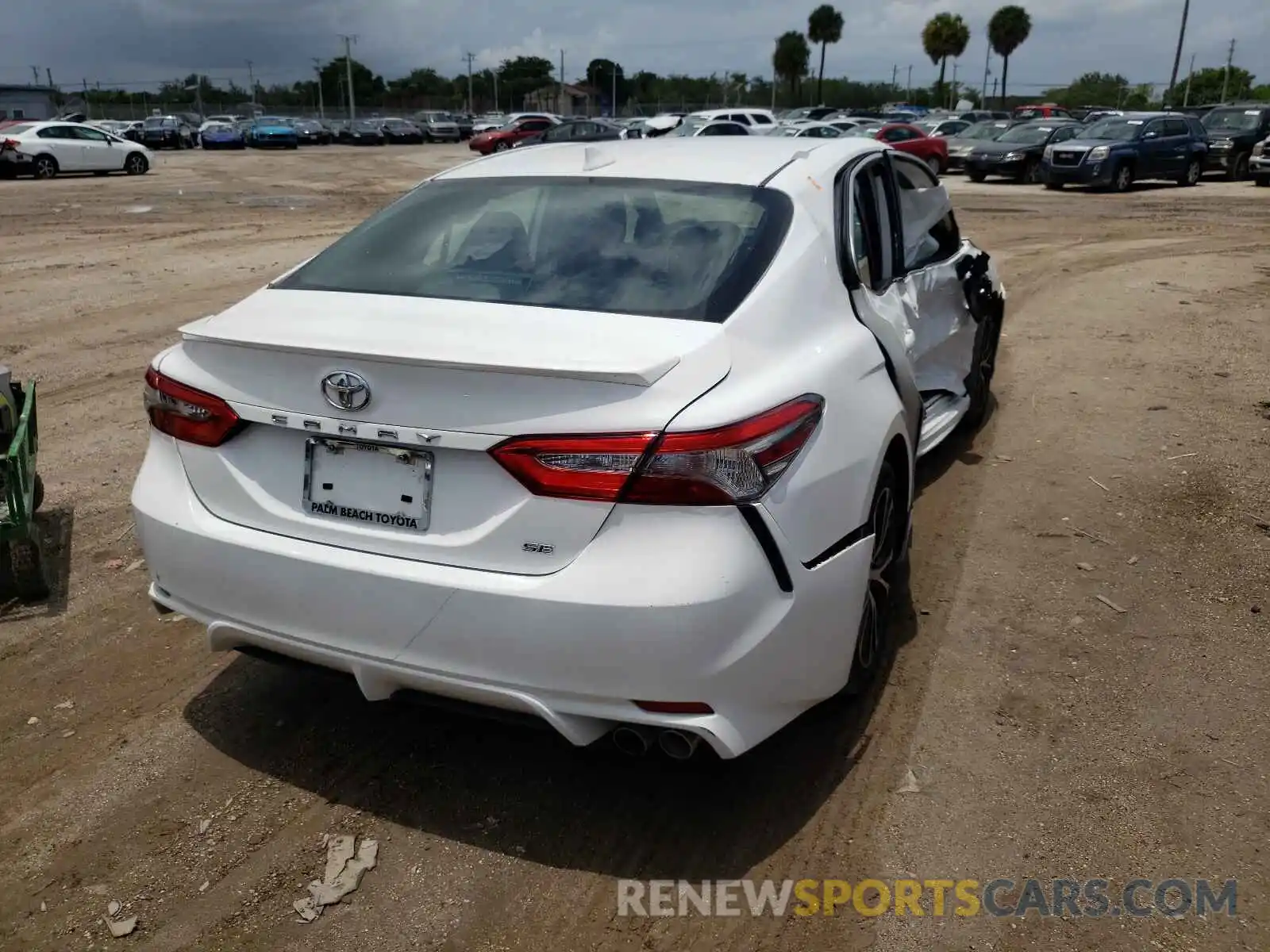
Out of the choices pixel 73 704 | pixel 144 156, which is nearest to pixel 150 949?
pixel 73 704

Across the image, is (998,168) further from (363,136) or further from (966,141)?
(363,136)

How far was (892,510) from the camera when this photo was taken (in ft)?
12.5

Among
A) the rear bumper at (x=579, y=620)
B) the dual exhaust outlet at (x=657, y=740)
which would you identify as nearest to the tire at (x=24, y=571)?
the rear bumper at (x=579, y=620)

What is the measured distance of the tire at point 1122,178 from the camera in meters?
23.9

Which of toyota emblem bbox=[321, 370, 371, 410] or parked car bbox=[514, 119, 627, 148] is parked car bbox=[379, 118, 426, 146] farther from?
toyota emblem bbox=[321, 370, 371, 410]

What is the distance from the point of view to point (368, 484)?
9.18ft

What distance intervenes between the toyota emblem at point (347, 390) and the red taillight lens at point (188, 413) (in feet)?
1.13

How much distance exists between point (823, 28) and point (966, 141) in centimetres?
6767

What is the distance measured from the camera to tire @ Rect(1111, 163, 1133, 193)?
78.4ft

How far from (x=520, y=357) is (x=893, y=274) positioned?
2.26m

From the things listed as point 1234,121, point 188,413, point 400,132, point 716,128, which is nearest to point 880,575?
point 188,413

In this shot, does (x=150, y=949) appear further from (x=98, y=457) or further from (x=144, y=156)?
(x=144, y=156)

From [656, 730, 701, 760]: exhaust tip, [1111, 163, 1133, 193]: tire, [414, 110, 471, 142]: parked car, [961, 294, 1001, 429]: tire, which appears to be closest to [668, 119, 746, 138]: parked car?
[1111, 163, 1133, 193]: tire

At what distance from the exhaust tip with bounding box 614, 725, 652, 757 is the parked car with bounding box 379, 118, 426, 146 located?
6066 cm
